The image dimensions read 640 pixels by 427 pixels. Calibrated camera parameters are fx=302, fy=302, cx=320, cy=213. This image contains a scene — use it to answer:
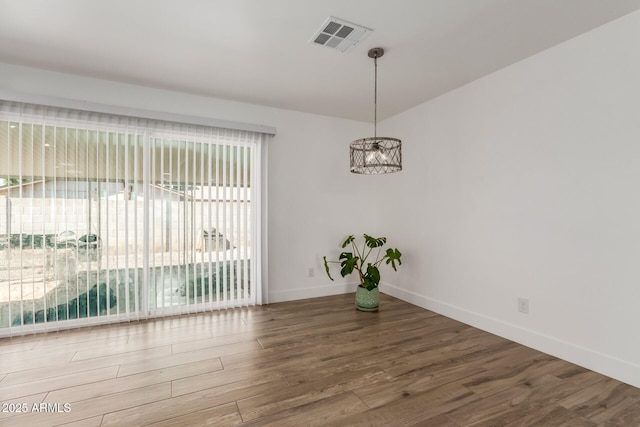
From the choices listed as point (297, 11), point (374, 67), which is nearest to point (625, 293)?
point (374, 67)

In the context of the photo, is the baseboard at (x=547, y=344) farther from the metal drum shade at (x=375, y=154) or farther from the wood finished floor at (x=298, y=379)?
the metal drum shade at (x=375, y=154)

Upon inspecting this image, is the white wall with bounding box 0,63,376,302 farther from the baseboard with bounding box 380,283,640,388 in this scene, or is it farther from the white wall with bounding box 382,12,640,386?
the baseboard with bounding box 380,283,640,388

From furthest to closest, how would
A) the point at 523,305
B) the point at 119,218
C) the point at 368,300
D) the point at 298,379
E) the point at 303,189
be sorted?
the point at 303,189 → the point at 368,300 → the point at 119,218 → the point at 523,305 → the point at 298,379

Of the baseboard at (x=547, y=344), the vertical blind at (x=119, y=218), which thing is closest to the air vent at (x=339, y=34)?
the vertical blind at (x=119, y=218)

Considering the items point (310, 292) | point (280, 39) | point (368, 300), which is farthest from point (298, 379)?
point (280, 39)

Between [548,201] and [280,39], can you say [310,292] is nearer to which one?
[548,201]

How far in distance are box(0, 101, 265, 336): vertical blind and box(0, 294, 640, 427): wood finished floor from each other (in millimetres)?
355

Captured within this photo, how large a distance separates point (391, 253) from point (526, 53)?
2311 millimetres

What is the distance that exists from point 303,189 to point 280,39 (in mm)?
1979

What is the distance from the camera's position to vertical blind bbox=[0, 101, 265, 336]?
2.74 metres

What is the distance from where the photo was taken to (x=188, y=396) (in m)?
1.87

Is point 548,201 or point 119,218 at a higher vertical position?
point 548,201

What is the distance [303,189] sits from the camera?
4.04m

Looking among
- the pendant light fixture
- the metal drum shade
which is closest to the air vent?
the pendant light fixture
